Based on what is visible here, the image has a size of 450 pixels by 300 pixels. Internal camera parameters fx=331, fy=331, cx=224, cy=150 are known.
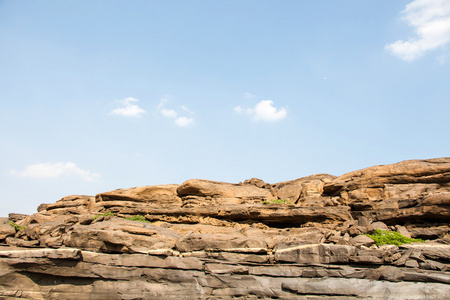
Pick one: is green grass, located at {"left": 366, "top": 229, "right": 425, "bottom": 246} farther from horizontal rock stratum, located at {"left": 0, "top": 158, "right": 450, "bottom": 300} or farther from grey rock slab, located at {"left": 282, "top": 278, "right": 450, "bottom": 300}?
grey rock slab, located at {"left": 282, "top": 278, "right": 450, "bottom": 300}

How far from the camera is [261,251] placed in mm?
13586

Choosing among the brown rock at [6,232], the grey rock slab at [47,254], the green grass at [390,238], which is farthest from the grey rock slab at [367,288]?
the brown rock at [6,232]

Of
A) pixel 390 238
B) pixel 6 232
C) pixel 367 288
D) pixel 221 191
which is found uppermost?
pixel 221 191

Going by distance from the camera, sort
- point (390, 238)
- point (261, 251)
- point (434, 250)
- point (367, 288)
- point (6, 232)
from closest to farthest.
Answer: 1. point (367, 288)
2. point (434, 250)
3. point (261, 251)
4. point (390, 238)
5. point (6, 232)

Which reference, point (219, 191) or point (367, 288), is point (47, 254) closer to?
point (219, 191)

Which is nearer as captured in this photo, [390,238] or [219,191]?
[390,238]

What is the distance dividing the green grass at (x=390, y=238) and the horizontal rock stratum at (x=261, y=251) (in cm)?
30

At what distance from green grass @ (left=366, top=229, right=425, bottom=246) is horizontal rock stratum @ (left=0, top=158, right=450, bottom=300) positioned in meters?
0.30

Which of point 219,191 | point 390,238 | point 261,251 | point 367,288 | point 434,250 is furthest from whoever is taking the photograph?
point 219,191

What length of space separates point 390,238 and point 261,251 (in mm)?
5364

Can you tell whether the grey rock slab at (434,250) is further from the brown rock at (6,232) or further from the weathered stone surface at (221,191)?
the brown rock at (6,232)

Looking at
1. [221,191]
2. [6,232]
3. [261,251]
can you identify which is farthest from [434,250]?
[6,232]

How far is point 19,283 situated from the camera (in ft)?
43.4

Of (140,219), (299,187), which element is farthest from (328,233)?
(140,219)
